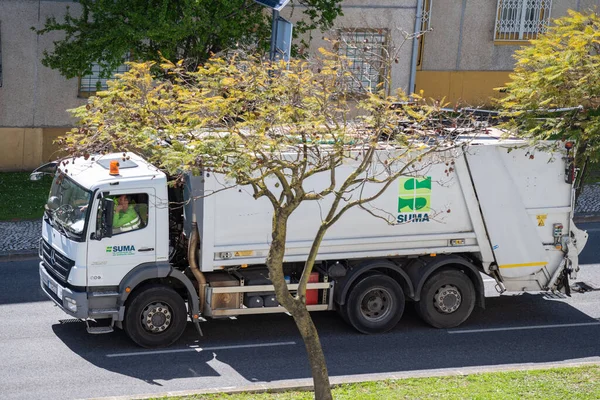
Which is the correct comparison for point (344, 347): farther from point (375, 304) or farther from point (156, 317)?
point (156, 317)

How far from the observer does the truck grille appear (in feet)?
41.9

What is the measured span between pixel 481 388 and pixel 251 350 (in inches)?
131

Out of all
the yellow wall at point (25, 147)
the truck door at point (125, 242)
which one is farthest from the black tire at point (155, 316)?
the yellow wall at point (25, 147)

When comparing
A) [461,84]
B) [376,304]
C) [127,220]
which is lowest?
[376,304]

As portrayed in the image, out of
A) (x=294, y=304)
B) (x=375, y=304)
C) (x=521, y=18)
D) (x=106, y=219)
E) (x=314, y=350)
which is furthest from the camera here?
(x=521, y=18)

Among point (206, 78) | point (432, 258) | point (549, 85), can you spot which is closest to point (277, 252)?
point (206, 78)

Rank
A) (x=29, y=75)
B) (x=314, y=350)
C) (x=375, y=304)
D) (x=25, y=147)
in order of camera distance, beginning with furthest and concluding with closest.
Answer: (x=25, y=147)
(x=29, y=75)
(x=375, y=304)
(x=314, y=350)

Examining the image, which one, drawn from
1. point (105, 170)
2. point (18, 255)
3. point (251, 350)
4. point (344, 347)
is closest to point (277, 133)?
point (105, 170)

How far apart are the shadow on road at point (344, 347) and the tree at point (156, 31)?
719 cm

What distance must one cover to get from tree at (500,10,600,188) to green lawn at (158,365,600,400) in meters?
3.51

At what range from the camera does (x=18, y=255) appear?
17.5 meters

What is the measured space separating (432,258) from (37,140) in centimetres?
1306

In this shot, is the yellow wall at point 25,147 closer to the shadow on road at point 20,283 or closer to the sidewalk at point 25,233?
the sidewalk at point 25,233

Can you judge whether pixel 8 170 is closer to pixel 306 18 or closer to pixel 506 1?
pixel 306 18
